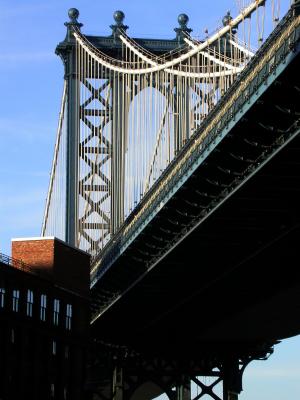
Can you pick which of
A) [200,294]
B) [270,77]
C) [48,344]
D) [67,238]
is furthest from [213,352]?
[270,77]

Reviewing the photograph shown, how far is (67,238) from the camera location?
10544 centimetres

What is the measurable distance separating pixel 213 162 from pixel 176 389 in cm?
5085

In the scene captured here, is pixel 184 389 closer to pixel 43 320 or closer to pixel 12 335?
pixel 43 320

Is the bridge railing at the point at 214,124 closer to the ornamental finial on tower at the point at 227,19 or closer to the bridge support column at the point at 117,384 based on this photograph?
the ornamental finial on tower at the point at 227,19

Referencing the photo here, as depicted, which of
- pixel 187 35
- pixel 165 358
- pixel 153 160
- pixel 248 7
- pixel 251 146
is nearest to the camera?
pixel 251 146

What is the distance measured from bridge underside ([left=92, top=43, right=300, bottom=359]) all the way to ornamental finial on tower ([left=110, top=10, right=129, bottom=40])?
15352 mm

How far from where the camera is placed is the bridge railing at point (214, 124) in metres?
54.9

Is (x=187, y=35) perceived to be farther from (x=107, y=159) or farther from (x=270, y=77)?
(x=270, y=77)

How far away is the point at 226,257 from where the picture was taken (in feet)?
270

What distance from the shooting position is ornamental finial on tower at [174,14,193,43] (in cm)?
10194

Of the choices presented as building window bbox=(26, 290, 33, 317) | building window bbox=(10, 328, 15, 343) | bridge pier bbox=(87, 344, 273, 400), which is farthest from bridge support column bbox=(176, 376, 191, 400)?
building window bbox=(10, 328, 15, 343)

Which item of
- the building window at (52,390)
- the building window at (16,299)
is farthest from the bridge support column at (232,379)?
the building window at (16,299)

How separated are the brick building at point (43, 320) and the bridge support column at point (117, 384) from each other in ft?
77.7

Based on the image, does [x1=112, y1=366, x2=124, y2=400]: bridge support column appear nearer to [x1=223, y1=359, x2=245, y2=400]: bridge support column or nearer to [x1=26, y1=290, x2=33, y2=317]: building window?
[x1=223, y1=359, x2=245, y2=400]: bridge support column
